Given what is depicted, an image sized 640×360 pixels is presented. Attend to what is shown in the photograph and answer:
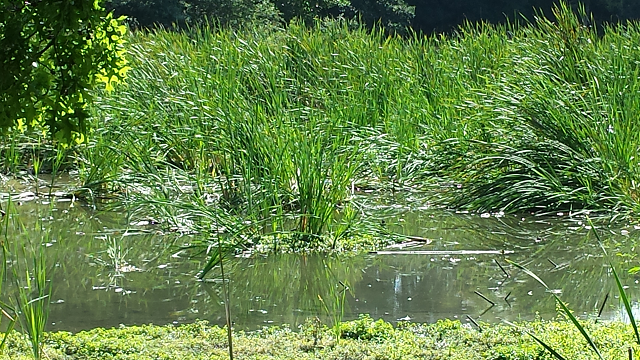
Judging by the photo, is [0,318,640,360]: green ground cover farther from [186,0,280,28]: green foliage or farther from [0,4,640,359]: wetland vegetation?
[186,0,280,28]: green foliage

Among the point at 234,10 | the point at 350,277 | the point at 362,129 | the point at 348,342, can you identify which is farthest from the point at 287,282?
the point at 234,10

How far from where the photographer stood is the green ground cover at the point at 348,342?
335 cm

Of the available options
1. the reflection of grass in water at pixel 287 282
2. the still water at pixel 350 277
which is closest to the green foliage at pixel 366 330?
the still water at pixel 350 277

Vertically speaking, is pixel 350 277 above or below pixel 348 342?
below

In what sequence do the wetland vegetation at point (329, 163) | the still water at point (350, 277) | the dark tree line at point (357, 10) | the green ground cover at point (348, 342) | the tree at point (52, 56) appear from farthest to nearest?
the dark tree line at point (357, 10) < the still water at point (350, 277) < the wetland vegetation at point (329, 163) < the green ground cover at point (348, 342) < the tree at point (52, 56)

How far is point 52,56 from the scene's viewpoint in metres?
3.13

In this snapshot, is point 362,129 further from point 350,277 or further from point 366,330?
point 366,330

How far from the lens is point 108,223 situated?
641 cm

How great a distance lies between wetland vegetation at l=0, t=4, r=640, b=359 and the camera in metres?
3.76

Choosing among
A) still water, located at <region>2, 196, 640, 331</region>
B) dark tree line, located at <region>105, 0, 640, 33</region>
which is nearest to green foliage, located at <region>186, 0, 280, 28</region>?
dark tree line, located at <region>105, 0, 640, 33</region>

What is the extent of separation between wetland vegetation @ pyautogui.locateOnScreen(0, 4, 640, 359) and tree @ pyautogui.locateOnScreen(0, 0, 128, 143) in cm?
64

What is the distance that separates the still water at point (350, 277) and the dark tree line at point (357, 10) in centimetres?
1664

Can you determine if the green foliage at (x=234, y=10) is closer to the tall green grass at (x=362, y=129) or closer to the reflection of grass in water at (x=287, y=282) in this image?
the tall green grass at (x=362, y=129)

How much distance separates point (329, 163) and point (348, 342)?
2848 mm
